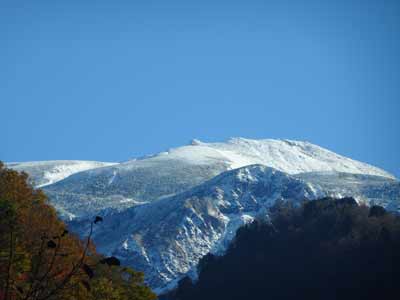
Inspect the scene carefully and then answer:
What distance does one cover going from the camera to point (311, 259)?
479ft

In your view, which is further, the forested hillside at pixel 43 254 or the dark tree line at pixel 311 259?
the dark tree line at pixel 311 259

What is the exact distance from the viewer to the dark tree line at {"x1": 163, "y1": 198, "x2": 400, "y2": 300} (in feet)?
431

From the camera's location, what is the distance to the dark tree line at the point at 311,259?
131 meters

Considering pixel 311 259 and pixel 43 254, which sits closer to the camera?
pixel 43 254

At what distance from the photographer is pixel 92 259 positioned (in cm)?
7444

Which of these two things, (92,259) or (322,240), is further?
(322,240)

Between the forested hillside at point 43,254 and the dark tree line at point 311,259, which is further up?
the forested hillside at point 43,254

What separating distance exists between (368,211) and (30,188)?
304 feet

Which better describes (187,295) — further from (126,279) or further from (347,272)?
(126,279)

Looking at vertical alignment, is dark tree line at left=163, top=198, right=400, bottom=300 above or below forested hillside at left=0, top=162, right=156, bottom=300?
below

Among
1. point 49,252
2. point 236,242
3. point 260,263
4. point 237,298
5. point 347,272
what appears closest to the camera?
point 49,252

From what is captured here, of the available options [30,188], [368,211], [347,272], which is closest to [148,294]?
[30,188]

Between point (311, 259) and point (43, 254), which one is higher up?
point (43, 254)

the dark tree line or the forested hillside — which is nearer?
the forested hillside
